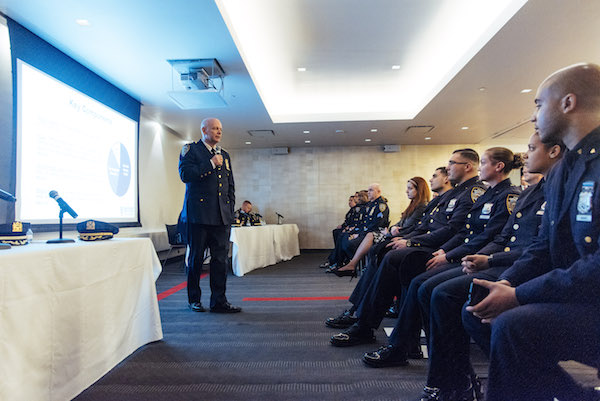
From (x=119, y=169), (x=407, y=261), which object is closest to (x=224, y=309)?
(x=407, y=261)

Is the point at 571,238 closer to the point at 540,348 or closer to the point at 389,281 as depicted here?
the point at 540,348

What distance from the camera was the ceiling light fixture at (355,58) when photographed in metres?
3.61

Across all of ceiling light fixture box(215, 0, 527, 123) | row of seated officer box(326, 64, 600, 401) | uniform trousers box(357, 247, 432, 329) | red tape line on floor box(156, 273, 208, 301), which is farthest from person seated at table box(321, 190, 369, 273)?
row of seated officer box(326, 64, 600, 401)

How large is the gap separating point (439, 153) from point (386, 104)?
2971 mm

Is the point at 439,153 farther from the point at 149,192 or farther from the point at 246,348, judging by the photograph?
the point at 246,348

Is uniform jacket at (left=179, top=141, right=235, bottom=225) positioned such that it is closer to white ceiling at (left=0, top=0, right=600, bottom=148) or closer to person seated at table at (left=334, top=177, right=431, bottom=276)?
white ceiling at (left=0, top=0, right=600, bottom=148)

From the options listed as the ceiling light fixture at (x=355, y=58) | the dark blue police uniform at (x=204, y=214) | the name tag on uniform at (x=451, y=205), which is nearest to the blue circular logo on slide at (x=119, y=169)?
the ceiling light fixture at (x=355, y=58)

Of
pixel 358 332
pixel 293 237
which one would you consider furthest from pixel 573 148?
pixel 293 237

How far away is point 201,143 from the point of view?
112 inches

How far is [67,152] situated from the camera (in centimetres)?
366

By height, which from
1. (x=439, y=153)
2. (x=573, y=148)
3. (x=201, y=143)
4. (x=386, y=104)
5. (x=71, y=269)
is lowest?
(x=71, y=269)

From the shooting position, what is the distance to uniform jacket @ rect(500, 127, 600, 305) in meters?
0.83

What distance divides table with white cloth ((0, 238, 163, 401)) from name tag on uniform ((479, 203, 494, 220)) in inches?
73.1

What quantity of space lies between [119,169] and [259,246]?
2.36 metres
